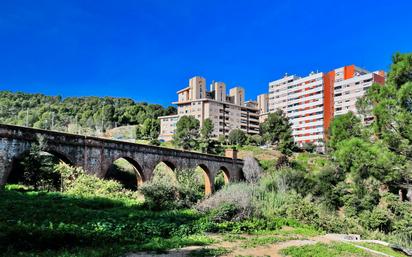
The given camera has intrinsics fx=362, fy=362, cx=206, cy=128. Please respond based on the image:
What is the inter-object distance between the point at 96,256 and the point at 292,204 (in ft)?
33.4

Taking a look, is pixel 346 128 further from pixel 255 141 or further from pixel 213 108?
pixel 213 108

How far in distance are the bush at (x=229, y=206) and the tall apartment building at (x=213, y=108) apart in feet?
197

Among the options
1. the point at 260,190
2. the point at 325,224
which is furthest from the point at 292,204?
the point at 260,190

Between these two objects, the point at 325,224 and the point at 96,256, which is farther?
the point at 325,224

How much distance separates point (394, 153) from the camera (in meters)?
13.6

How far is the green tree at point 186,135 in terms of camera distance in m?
50.8

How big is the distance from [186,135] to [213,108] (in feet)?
78.1

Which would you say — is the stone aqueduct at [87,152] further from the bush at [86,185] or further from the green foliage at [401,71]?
the green foliage at [401,71]

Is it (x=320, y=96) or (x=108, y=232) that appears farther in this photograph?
(x=320, y=96)

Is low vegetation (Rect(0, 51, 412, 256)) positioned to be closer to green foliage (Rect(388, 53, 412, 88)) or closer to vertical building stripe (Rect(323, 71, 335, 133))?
green foliage (Rect(388, 53, 412, 88))

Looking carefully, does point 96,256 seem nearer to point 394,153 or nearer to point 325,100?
point 394,153

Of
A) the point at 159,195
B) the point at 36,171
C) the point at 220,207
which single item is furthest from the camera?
the point at 36,171

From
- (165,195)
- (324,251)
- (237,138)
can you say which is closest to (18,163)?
(165,195)

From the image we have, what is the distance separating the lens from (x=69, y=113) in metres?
79.5
